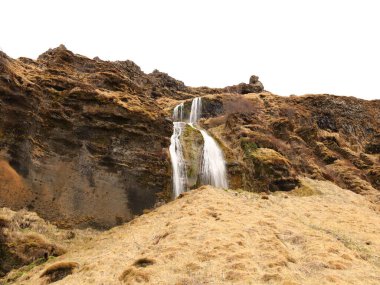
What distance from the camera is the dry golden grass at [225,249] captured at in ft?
44.6

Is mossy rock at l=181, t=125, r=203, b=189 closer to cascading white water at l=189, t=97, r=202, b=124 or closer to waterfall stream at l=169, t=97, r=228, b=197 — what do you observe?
waterfall stream at l=169, t=97, r=228, b=197

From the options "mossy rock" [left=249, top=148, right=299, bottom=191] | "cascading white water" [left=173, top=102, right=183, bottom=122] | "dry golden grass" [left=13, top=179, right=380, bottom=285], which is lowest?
"dry golden grass" [left=13, top=179, right=380, bottom=285]

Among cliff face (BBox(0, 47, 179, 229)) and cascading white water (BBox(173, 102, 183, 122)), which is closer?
cliff face (BBox(0, 47, 179, 229))

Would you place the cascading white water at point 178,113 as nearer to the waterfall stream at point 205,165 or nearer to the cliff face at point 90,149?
the cliff face at point 90,149

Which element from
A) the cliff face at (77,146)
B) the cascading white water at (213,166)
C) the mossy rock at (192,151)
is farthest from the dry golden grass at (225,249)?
the cascading white water at (213,166)

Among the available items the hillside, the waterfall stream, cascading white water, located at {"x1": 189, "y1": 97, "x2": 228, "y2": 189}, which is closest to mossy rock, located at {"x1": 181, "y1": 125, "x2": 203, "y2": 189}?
the hillside

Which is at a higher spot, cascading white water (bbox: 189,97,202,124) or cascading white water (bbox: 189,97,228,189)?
cascading white water (bbox: 189,97,202,124)

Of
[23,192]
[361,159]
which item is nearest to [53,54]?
[23,192]

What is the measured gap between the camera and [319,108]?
234ft

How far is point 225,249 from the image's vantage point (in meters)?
15.6

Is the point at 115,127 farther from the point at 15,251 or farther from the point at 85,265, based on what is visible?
the point at 85,265

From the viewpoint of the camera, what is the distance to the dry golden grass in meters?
13.6

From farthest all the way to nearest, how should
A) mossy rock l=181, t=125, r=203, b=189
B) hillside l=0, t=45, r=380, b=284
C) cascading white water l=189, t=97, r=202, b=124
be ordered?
cascading white water l=189, t=97, r=202, b=124 → mossy rock l=181, t=125, r=203, b=189 → hillside l=0, t=45, r=380, b=284

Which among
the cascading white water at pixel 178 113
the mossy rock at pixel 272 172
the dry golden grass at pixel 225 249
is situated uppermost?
the cascading white water at pixel 178 113
